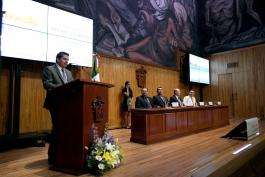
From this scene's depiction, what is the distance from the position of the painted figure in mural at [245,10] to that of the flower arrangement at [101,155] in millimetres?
9545

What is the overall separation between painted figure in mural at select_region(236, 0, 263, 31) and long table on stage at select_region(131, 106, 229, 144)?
5546mm

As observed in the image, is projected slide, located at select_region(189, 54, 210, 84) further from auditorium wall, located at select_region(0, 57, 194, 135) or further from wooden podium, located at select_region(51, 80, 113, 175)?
wooden podium, located at select_region(51, 80, 113, 175)

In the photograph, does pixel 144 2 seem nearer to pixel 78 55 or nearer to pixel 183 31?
pixel 183 31

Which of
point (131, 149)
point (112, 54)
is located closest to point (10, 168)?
point (131, 149)

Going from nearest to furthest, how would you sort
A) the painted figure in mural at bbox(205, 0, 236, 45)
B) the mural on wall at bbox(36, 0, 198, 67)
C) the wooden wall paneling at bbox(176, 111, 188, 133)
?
the wooden wall paneling at bbox(176, 111, 188, 133) → the mural on wall at bbox(36, 0, 198, 67) → the painted figure in mural at bbox(205, 0, 236, 45)

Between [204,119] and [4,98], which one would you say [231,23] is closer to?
[204,119]

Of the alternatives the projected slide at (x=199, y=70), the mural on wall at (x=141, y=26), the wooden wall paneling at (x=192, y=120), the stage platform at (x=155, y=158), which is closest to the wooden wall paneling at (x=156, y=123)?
the stage platform at (x=155, y=158)

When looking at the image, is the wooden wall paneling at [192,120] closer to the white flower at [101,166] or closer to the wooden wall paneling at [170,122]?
the wooden wall paneling at [170,122]

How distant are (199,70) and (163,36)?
2453 millimetres

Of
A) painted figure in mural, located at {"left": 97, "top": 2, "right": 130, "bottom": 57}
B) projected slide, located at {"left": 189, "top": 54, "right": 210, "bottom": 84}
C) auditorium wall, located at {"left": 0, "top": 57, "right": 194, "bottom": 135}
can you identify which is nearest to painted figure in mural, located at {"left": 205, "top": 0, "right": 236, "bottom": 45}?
projected slide, located at {"left": 189, "top": 54, "right": 210, "bottom": 84}

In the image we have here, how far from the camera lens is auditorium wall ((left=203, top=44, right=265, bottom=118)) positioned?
31.9 feet

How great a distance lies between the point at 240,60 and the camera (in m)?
10.3

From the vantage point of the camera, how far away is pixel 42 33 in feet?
15.8

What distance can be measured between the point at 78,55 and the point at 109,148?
339 centimetres
